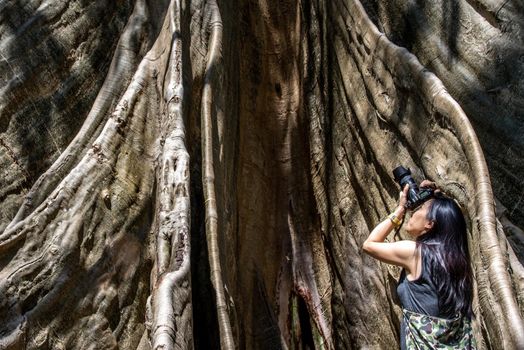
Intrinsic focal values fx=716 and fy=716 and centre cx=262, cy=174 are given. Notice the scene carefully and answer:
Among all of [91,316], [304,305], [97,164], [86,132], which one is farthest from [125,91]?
[304,305]

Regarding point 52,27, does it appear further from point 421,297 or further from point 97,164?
point 421,297

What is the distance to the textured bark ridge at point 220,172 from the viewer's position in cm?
302

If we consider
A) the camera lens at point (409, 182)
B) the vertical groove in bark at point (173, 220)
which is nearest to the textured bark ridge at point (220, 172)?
the vertical groove in bark at point (173, 220)

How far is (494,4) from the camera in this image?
3699 mm

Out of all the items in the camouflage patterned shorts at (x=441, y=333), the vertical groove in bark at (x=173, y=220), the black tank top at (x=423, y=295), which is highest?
the vertical groove in bark at (x=173, y=220)

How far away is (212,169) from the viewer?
3557 millimetres

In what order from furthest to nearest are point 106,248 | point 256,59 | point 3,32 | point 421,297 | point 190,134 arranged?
point 256,59 → point 3,32 → point 190,134 → point 106,248 → point 421,297

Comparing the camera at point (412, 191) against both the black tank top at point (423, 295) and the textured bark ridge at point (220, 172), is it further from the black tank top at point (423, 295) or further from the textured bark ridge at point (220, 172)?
the black tank top at point (423, 295)

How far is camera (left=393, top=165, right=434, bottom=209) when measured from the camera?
9.82 ft

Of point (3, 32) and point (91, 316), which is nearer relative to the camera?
point (91, 316)

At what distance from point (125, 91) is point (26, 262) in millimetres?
1202

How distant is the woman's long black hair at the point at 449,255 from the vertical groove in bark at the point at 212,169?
907mm

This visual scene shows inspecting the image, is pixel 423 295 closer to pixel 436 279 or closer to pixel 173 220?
pixel 436 279

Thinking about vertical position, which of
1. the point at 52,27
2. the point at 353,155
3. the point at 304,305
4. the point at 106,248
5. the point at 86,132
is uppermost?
the point at 52,27
